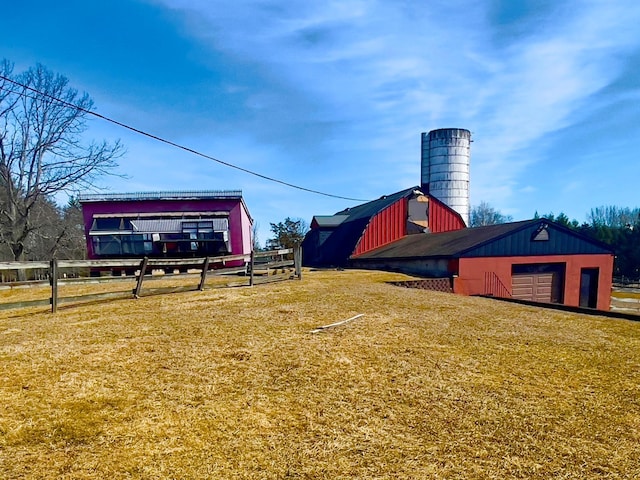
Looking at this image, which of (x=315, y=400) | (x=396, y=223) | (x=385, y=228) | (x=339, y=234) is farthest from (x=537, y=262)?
(x=315, y=400)

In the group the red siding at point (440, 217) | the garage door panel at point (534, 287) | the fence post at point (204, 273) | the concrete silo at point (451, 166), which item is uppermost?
the concrete silo at point (451, 166)

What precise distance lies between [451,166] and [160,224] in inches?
1086

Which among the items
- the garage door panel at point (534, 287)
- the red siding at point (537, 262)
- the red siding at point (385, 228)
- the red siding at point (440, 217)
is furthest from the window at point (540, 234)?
the red siding at point (385, 228)

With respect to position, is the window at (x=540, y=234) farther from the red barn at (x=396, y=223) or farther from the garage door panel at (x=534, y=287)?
the red barn at (x=396, y=223)

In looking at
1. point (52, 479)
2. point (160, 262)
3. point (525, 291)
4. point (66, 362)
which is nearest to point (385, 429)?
point (52, 479)

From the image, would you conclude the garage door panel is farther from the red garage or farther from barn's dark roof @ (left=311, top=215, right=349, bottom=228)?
barn's dark roof @ (left=311, top=215, right=349, bottom=228)

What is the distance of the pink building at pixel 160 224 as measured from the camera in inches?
1073

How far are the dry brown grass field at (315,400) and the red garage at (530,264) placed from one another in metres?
9.68

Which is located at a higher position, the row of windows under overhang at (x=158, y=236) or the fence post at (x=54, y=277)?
the row of windows under overhang at (x=158, y=236)

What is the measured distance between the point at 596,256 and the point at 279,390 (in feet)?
71.3

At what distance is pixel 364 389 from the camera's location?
440 cm

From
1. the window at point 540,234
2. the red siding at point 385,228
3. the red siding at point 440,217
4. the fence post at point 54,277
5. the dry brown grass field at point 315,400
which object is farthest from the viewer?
the red siding at point 440,217

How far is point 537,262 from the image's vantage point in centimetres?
1800

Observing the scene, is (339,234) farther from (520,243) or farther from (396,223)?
(520,243)
